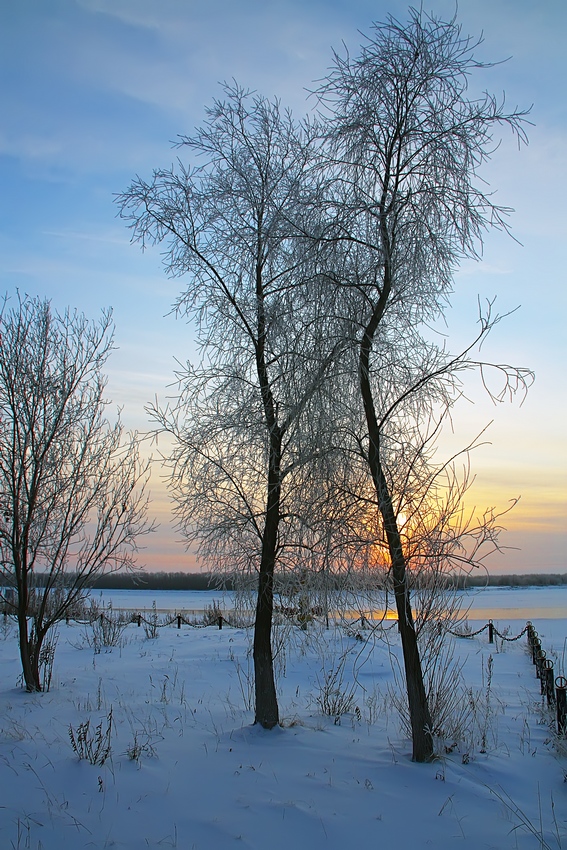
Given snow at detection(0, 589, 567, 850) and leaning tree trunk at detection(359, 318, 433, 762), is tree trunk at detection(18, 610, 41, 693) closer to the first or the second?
snow at detection(0, 589, 567, 850)

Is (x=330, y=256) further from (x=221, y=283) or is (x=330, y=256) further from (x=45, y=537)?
(x=45, y=537)

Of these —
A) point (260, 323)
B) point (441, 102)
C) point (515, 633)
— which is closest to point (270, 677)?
point (260, 323)

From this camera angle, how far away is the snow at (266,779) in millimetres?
4875

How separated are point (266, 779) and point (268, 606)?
214 centimetres

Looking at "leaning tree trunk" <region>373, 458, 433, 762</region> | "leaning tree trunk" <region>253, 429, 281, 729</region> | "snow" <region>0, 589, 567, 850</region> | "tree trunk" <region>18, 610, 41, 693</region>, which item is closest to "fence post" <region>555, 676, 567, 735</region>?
"snow" <region>0, 589, 567, 850</region>

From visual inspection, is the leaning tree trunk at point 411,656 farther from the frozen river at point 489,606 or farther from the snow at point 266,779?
the frozen river at point 489,606

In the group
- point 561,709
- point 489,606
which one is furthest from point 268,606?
point 489,606

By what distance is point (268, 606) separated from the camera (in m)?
7.77

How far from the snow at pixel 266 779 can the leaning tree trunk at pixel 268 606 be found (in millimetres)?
308

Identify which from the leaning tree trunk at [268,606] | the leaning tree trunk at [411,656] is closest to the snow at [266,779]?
the leaning tree trunk at [411,656]

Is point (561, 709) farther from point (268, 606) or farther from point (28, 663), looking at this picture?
point (28, 663)

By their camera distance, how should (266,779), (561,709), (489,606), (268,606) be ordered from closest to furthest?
(266,779), (561,709), (268,606), (489,606)

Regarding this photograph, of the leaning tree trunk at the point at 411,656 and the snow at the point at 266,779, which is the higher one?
the leaning tree trunk at the point at 411,656

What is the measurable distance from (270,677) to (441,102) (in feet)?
22.4
